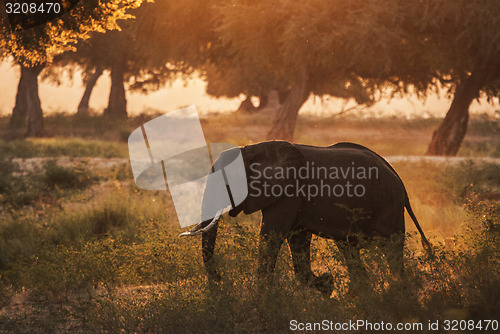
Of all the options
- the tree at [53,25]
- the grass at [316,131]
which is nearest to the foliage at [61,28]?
the tree at [53,25]

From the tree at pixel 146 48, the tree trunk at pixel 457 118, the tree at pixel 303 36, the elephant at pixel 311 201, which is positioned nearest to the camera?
the elephant at pixel 311 201

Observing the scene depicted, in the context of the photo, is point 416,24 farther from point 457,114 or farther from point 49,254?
point 49,254

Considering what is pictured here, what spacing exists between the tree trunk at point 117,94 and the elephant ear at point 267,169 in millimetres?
32913

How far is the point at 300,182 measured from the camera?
692 cm

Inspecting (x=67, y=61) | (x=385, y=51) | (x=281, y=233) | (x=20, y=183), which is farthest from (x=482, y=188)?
(x=67, y=61)

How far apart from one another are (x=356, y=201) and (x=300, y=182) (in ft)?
2.29

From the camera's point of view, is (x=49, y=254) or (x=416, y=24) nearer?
(x=49, y=254)

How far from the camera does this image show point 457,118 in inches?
910

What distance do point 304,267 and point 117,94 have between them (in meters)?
34.4

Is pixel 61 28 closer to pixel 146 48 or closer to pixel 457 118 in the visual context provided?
pixel 457 118

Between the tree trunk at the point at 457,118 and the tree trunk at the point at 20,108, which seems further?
the tree trunk at the point at 20,108

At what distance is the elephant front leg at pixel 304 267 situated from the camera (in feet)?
22.7

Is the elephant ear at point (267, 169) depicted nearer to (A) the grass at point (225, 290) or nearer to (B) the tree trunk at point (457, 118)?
(A) the grass at point (225, 290)

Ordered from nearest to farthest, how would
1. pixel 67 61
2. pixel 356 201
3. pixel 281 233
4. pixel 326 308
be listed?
pixel 326 308 → pixel 281 233 → pixel 356 201 → pixel 67 61
